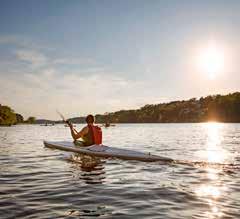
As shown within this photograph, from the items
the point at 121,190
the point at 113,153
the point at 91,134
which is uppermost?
the point at 91,134

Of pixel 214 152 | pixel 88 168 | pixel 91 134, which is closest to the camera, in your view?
pixel 88 168

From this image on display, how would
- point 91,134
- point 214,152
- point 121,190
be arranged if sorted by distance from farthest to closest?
point 214,152, point 91,134, point 121,190

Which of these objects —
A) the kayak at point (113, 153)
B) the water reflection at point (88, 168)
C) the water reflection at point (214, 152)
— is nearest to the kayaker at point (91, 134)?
the kayak at point (113, 153)

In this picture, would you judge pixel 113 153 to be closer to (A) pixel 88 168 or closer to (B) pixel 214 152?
(A) pixel 88 168

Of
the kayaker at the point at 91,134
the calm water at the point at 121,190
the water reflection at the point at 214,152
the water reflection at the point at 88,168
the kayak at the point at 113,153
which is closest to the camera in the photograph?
the calm water at the point at 121,190

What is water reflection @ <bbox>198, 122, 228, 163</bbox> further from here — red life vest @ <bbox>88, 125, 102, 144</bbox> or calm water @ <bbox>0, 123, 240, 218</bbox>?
red life vest @ <bbox>88, 125, 102, 144</bbox>

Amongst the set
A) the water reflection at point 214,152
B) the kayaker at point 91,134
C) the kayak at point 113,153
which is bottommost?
the water reflection at point 214,152

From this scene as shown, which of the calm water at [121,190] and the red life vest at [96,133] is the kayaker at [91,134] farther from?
the calm water at [121,190]

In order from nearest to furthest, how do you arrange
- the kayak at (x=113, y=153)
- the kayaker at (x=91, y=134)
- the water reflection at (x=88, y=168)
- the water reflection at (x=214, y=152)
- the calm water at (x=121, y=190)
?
the calm water at (x=121, y=190), the water reflection at (x=88, y=168), the kayak at (x=113, y=153), the water reflection at (x=214, y=152), the kayaker at (x=91, y=134)

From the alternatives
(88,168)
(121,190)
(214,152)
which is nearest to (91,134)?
(88,168)

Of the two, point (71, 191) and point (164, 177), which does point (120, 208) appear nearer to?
point (71, 191)

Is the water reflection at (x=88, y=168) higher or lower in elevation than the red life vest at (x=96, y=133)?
lower

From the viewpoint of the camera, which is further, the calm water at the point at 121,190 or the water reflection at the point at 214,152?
the water reflection at the point at 214,152

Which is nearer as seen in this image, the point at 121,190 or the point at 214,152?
the point at 121,190
